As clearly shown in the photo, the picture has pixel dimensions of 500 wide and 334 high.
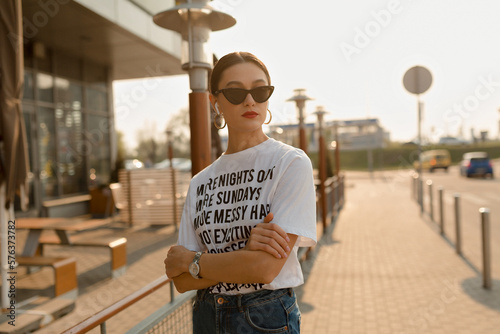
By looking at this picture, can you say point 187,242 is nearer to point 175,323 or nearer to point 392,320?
point 175,323

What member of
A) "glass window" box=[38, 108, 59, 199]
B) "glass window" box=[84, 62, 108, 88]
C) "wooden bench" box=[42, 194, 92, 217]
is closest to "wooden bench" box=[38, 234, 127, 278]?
"wooden bench" box=[42, 194, 92, 217]

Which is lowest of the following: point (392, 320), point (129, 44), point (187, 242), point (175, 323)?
point (392, 320)

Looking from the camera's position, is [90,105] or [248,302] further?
[90,105]

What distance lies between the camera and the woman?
1437 millimetres

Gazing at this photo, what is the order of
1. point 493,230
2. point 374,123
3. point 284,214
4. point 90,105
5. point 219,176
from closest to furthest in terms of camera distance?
point 284,214 → point 219,176 → point 493,230 → point 90,105 → point 374,123

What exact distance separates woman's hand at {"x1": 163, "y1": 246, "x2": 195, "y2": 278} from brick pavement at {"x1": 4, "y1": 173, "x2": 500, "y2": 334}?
124 centimetres

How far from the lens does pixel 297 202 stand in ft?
4.81

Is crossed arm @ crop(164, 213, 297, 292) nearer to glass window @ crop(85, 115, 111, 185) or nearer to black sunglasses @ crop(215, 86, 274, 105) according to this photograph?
black sunglasses @ crop(215, 86, 274, 105)

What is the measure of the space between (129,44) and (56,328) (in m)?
10.0

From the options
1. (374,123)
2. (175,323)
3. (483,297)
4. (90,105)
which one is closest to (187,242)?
(175,323)

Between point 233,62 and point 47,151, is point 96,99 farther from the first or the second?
point 233,62

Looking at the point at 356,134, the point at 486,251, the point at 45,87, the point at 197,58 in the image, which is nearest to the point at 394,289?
the point at 486,251

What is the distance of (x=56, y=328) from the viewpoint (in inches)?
179

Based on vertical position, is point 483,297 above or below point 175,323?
below
